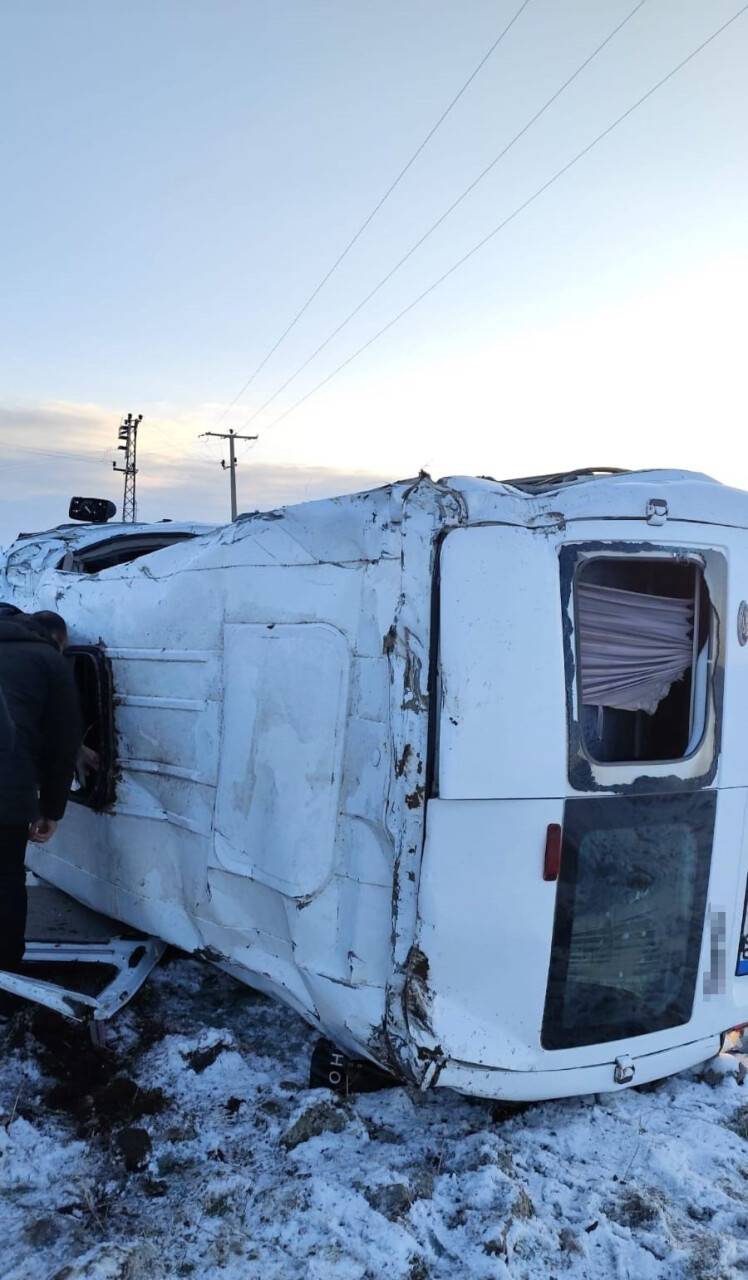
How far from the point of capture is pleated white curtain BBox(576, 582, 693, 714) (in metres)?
2.78

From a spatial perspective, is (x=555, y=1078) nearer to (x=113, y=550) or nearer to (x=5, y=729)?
(x=5, y=729)

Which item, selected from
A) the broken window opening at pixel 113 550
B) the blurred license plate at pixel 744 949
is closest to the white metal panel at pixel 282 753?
the blurred license plate at pixel 744 949

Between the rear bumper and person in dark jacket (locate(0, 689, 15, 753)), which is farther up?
person in dark jacket (locate(0, 689, 15, 753))

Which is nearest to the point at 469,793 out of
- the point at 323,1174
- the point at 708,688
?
the point at 708,688

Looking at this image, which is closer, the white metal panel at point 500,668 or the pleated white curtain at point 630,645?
the white metal panel at point 500,668

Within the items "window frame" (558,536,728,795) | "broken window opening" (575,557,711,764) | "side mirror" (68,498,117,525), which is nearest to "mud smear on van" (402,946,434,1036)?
"window frame" (558,536,728,795)

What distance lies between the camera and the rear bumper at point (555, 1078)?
2631mm

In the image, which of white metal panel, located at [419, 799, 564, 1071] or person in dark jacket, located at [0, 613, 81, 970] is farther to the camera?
person in dark jacket, located at [0, 613, 81, 970]

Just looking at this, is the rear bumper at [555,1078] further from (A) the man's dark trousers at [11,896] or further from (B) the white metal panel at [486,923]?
(A) the man's dark trousers at [11,896]

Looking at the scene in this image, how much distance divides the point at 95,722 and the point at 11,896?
0.77m

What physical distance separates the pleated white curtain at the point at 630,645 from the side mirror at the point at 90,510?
429cm

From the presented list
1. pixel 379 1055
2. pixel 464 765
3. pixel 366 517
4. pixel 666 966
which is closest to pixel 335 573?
pixel 366 517

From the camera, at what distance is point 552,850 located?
2596 mm

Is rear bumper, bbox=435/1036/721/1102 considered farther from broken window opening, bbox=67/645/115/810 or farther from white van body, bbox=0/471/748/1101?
broken window opening, bbox=67/645/115/810
